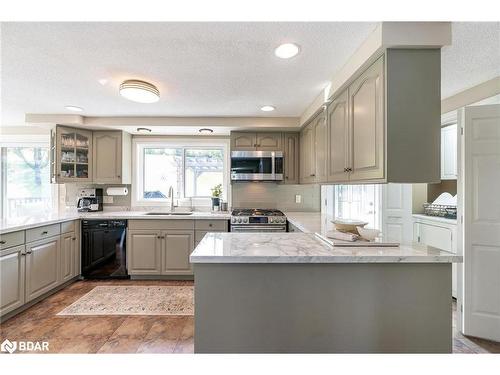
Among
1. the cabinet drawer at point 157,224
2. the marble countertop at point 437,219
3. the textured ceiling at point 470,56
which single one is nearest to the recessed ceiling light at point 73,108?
the cabinet drawer at point 157,224

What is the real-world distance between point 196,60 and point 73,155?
2663 mm

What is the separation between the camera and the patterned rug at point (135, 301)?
238 centimetres

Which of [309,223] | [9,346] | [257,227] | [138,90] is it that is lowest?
[9,346]

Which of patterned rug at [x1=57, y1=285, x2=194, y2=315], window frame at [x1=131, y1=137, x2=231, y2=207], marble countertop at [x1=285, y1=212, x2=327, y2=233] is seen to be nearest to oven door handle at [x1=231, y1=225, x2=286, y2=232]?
marble countertop at [x1=285, y1=212, x2=327, y2=233]

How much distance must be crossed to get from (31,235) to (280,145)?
3.13 m

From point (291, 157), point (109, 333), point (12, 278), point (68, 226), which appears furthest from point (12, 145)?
point (291, 157)

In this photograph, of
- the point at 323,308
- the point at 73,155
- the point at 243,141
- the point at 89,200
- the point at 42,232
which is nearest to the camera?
the point at 323,308

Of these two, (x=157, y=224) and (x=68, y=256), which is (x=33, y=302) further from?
(x=157, y=224)

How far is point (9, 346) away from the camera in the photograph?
1.88m

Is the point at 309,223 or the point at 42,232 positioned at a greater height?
the point at 309,223

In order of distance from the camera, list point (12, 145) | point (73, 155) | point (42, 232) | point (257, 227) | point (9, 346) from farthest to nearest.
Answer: point (12, 145), point (73, 155), point (257, 227), point (42, 232), point (9, 346)

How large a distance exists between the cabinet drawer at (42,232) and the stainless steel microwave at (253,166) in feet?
7.23

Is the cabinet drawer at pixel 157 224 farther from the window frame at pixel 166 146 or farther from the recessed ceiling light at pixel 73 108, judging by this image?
the recessed ceiling light at pixel 73 108

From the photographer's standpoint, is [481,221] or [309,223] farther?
[309,223]
